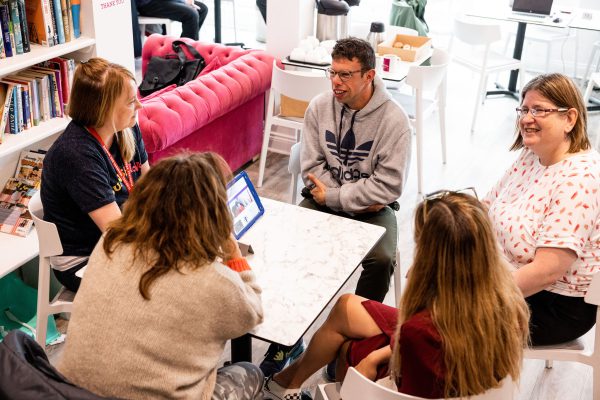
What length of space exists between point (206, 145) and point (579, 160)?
2.35 m

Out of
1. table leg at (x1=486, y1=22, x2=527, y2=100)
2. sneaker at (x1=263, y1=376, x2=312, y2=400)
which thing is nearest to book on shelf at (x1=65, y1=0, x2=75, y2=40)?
sneaker at (x1=263, y1=376, x2=312, y2=400)

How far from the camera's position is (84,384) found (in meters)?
1.69

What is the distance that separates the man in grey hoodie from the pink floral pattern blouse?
546 millimetres

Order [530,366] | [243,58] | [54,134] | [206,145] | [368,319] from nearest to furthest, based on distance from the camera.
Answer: [368,319]
[530,366]
[54,134]
[206,145]
[243,58]

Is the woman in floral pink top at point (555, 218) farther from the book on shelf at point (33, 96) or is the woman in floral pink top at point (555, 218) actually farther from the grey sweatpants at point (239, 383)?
the book on shelf at point (33, 96)

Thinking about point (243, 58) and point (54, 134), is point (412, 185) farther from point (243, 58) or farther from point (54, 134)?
point (54, 134)

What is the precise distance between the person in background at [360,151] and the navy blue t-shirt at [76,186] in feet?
3.05

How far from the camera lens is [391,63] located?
4.33m

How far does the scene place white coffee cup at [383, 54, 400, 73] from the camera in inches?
170

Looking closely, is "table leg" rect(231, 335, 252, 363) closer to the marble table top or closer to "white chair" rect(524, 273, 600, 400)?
the marble table top

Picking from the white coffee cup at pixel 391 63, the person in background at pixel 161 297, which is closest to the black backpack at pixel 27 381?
the person in background at pixel 161 297

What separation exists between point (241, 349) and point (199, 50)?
3.04 m

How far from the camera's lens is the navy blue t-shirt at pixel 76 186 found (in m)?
2.33

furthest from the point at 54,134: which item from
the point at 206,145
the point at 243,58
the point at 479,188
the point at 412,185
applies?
the point at 479,188
